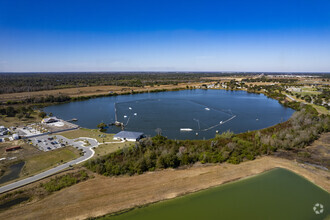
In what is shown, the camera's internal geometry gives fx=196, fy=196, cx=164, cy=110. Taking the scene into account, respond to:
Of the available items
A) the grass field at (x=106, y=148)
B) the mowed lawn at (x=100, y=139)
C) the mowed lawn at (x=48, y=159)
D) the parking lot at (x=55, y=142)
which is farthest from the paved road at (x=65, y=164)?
the mowed lawn at (x=48, y=159)

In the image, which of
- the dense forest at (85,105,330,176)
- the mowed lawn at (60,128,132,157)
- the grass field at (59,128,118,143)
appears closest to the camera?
the dense forest at (85,105,330,176)

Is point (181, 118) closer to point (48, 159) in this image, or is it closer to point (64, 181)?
point (48, 159)

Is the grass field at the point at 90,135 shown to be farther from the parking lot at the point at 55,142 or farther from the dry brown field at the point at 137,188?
the dry brown field at the point at 137,188

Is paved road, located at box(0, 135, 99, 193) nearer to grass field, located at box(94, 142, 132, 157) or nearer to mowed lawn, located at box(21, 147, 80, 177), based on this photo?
grass field, located at box(94, 142, 132, 157)

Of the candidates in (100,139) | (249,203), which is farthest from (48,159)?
(249,203)

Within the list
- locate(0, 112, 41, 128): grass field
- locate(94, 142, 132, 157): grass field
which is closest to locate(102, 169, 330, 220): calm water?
locate(94, 142, 132, 157): grass field

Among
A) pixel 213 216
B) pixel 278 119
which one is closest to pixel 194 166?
pixel 213 216
